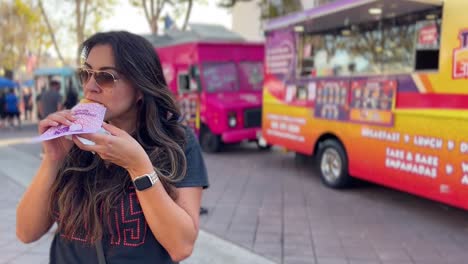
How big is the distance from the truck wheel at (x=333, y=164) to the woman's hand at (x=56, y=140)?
5.44 m

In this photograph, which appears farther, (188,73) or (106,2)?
(106,2)

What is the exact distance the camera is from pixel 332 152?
6.73 m

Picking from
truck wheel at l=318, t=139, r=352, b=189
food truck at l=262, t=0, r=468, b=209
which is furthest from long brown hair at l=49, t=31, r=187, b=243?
truck wheel at l=318, t=139, r=352, b=189

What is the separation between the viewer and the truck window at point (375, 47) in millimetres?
5282

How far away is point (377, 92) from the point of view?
5762 mm

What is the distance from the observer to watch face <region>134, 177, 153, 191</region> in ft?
4.35

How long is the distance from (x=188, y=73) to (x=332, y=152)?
5043 millimetres

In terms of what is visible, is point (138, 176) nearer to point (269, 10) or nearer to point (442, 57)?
point (442, 57)

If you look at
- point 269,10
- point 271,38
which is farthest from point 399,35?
point 269,10

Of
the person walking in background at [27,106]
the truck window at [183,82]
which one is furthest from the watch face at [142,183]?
the person walking in background at [27,106]

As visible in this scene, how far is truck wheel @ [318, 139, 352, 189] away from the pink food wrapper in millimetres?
5512

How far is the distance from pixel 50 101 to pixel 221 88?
379 cm

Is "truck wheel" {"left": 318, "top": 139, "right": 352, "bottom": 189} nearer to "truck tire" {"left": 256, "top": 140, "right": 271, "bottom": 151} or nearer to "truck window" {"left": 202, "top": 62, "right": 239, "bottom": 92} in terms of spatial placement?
"truck tire" {"left": 256, "top": 140, "right": 271, "bottom": 151}

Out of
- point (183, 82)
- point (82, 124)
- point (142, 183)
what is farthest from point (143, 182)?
point (183, 82)
